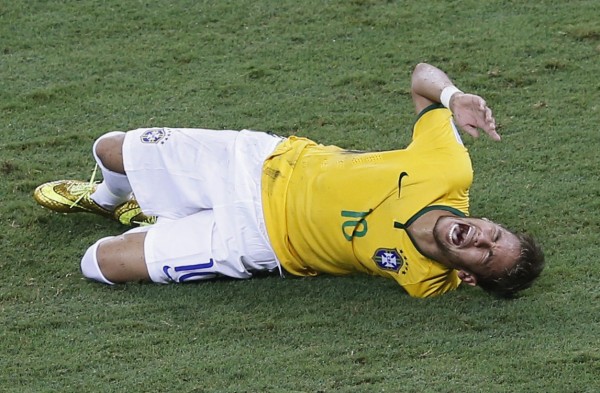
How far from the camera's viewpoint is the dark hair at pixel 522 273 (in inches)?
149

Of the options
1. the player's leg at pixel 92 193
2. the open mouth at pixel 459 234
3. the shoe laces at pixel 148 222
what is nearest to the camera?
the open mouth at pixel 459 234

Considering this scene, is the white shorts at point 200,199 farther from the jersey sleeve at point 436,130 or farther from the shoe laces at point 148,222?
the jersey sleeve at point 436,130

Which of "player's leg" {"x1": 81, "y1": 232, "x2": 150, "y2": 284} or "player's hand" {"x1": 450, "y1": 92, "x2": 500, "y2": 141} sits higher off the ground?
"player's hand" {"x1": 450, "y1": 92, "x2": 500, "y2": 141}

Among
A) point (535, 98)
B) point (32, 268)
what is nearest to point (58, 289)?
point (32, 268)

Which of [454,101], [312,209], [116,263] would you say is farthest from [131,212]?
[454,101]

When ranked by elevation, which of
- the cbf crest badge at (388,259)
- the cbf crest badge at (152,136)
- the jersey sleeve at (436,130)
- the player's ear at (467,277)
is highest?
the jersey sleeve at (436,130)

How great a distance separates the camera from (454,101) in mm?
3934

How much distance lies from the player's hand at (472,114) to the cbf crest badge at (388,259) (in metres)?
0.46

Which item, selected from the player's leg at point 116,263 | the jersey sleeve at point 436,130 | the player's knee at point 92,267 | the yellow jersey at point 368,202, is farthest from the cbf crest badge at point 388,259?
the player's knee at point 92,267

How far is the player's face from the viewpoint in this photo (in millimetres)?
3723

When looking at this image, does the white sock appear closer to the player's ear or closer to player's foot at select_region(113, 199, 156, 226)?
player's foot at select_region(113, 199, 156, 226)

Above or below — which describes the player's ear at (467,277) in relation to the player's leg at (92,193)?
below

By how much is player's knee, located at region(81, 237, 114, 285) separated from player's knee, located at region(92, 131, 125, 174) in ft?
1.13

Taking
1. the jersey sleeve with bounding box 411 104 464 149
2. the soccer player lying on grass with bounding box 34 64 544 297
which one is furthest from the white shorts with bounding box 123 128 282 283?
the jersey sleeve with bounding box 411 104 464 149
